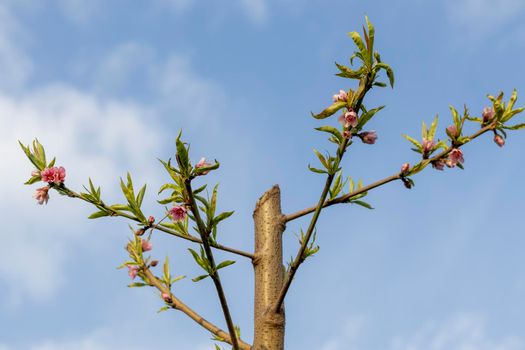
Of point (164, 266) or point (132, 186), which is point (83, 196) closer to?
point (132, 186)

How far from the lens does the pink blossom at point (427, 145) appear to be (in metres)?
4.46

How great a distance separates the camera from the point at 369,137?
14.0 feet

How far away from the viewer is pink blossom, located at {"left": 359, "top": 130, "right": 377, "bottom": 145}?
427 cm

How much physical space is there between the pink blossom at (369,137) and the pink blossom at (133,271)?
223 centimetres

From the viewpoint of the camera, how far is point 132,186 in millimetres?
4723

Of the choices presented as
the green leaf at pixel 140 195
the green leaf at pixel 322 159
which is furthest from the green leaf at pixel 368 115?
the green leaf at pixel 140 195

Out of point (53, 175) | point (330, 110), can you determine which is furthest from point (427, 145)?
point (53, 175)

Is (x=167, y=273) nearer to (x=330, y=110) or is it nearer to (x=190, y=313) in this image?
(x=190, y=313)

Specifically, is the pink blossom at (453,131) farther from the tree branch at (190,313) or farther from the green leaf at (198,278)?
the tree branch at (190,313)

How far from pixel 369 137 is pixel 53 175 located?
2279mm

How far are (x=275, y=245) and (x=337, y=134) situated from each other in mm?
1204

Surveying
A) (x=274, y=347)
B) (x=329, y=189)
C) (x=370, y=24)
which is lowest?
(x=274, y=347)

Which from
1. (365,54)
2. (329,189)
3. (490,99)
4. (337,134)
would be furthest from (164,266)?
(490,99)

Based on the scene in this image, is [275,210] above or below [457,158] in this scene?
above
